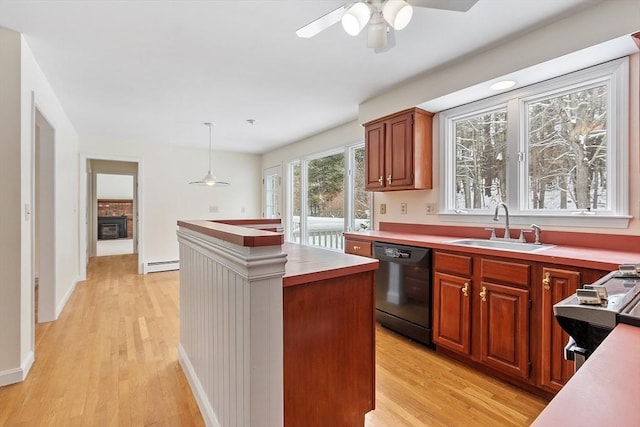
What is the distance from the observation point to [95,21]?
1.98 m

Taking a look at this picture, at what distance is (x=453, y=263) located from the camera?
7.46ft

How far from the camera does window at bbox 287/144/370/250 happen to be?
13.9ft

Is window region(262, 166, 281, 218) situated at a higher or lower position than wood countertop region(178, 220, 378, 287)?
higher

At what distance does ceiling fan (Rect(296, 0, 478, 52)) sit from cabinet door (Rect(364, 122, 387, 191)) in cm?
162

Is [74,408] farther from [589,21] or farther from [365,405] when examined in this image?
[589,21]

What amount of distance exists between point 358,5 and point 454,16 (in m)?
0.85

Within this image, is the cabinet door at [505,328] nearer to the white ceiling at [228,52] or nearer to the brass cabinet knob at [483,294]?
the brass cabinet knob at [483,294]

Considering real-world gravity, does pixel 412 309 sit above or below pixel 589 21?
below

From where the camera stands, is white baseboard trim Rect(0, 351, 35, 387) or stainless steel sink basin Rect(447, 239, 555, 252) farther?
stainless steel sink basin Rect(447, 239, 555, 252)

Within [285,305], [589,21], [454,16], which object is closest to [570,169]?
[589,21]

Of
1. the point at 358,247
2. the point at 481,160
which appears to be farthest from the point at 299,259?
the point at 481,160

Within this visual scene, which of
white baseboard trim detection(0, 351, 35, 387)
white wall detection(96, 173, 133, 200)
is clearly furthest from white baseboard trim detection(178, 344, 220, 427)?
white wall detection(96, 173, 133, 200)

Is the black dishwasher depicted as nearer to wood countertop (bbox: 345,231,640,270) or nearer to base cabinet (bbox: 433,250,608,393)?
base cabinet (bbox: 433,250,608,393)

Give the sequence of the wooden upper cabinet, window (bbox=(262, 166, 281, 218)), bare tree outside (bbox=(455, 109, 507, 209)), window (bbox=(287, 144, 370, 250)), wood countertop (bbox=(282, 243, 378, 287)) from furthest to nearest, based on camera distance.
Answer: window (bbox=(262, 166, 281, 218)) → window (bbox=(287, 144, 370, 250)) → the wooden upper cabinet → bare tree outside (bbox=(455, 109, 507, 209)) → wood countertop (bbox=(282, 243, 378, 287))
